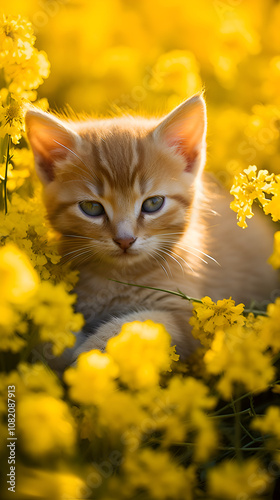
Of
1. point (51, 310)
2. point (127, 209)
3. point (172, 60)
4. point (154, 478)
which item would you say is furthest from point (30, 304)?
point (172, 60)

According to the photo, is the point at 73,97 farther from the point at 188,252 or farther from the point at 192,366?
the point at 192,366

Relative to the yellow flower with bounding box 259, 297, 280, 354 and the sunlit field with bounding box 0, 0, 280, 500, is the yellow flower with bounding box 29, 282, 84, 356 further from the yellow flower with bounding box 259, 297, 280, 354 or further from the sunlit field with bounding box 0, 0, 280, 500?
the yellow flower with bounding box 259, 297, 280, 354

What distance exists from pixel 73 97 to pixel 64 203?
2.97 ft

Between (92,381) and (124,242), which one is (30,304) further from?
(124,242)

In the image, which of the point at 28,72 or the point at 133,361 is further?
the point at 28,72

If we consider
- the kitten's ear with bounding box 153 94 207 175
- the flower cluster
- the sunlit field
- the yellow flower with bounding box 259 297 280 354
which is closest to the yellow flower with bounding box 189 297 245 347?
the sunlit field

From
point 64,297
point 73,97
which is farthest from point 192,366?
point 73,97

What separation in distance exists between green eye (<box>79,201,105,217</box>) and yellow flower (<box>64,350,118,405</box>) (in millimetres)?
569

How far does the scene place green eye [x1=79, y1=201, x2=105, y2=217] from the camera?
1.13 metres

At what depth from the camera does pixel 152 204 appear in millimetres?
1155

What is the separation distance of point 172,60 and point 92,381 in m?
1.30

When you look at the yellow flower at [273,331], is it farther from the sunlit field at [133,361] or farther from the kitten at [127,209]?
the kitten at [127,209]

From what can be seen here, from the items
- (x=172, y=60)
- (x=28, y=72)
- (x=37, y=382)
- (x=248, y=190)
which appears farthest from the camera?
(x=172, y=60)

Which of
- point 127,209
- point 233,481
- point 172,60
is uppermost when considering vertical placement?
point 172,60
